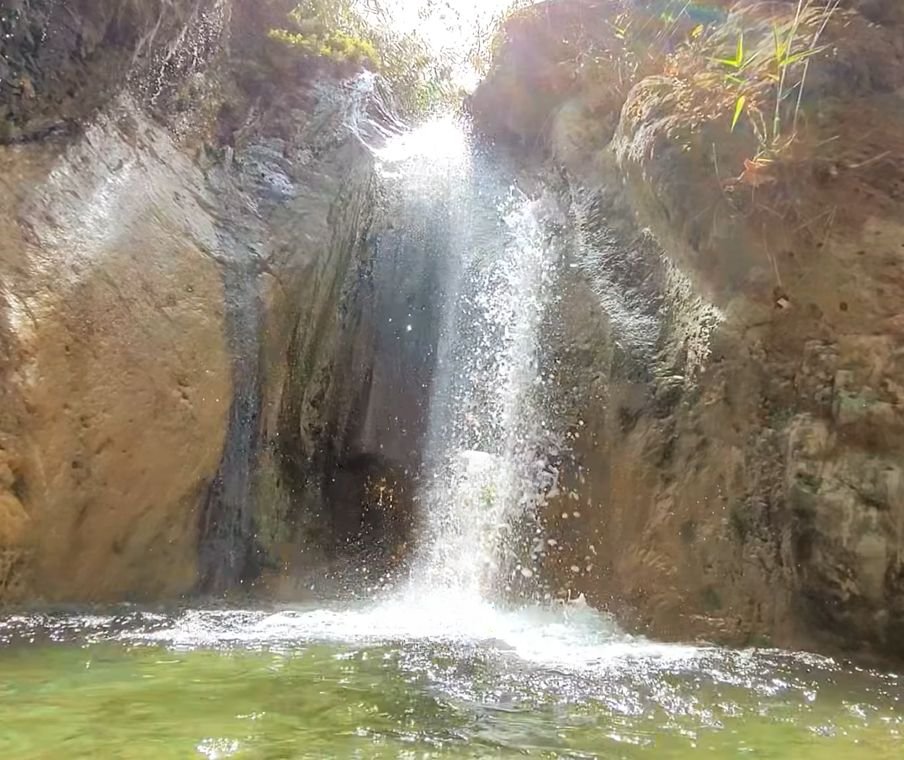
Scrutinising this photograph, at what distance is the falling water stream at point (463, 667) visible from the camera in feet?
8.68

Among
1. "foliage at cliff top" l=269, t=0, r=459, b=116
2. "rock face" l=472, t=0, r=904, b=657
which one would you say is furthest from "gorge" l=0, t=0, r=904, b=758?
"foliage at cliff top" l=269, t=0, r=459, b=116

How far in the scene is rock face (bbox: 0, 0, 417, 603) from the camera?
551cm

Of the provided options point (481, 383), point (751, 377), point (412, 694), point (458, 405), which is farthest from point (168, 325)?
point (751, 377)

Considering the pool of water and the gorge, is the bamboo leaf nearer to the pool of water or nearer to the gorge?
the gorge

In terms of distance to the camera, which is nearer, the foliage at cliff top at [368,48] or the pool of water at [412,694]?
the pool of water at [412,694]

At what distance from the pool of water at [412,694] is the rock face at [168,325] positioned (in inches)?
39.9

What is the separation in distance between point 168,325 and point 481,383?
259 cm

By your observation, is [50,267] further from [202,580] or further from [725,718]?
[725,718]

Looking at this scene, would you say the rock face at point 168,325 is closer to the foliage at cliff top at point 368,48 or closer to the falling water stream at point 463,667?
the falling water stream at point 463,667

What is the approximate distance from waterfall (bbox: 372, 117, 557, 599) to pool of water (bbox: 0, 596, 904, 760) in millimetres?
1139

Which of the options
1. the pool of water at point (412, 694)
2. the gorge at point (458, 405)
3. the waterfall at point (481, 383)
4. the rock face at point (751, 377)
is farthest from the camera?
the waterfall at point (481, 383)

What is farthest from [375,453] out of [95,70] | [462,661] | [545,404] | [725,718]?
[725,718]

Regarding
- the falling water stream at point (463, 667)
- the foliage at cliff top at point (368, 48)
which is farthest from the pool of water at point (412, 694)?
the foliage at cliff top at point (368, 48)

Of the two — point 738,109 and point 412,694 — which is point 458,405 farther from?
point 412,694
